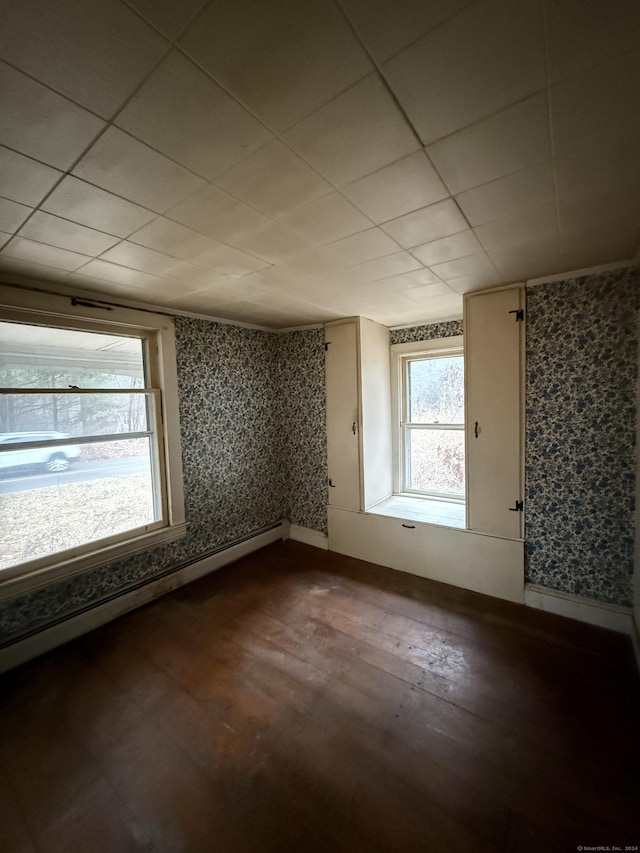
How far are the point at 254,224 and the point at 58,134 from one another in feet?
2.49

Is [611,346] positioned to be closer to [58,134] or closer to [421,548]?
[421,548]

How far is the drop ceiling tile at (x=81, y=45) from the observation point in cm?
71

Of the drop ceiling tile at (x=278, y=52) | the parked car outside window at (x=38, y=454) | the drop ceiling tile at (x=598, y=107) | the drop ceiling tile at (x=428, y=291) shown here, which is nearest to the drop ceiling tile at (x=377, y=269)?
the drop ceiling tile at (x=428, y=291)

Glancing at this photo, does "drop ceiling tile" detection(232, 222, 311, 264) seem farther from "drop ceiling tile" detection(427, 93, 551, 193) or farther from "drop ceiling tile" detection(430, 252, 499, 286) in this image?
"drop ceiling tile" detection(430, 252, 499, 286)

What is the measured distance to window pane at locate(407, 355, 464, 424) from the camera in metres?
3.54

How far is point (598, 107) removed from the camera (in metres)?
0.99

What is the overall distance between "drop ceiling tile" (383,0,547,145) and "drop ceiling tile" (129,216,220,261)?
3.75ft

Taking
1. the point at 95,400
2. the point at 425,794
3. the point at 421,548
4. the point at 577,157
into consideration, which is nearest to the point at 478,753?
the point at 425,794

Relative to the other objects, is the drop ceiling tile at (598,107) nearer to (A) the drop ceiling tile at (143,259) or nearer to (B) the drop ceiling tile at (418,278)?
(B) the drop ceiling tile at (418,278)

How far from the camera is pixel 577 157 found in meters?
1.19

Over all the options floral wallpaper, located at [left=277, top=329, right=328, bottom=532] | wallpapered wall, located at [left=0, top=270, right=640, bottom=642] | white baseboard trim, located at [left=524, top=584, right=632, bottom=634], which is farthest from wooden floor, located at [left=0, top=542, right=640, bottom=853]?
floral wallpaper, located at [left=277, top=329, right=328, bottom=532]

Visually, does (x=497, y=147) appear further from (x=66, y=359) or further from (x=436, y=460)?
(x=436, y=460)

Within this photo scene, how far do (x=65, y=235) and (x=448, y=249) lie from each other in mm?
2008

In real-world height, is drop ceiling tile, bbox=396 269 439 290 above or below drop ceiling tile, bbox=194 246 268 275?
below
